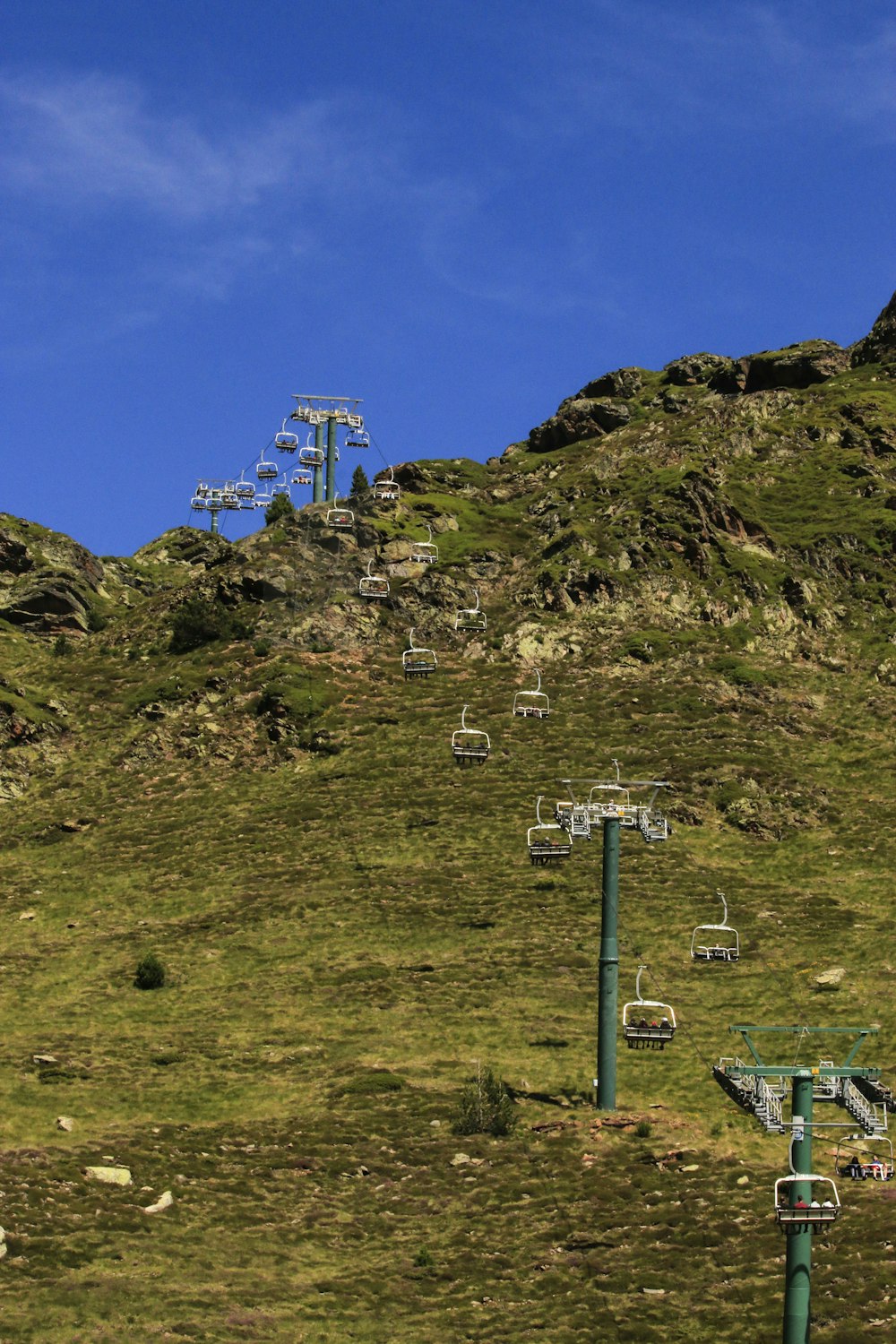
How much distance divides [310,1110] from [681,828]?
113ft

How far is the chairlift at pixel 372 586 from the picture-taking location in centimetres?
9150

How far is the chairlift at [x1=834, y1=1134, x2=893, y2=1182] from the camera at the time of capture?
1206 inches

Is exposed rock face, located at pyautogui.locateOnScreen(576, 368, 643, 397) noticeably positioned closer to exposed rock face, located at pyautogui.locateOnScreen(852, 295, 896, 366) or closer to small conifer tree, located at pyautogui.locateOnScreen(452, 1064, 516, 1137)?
exposed rock face, located at pyautogui.locateOnScreen(852, 295, 896, 366)

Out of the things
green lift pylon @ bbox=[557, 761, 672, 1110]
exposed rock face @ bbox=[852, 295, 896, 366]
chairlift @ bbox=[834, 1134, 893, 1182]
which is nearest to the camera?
chairlift @ bbox=[834, 1134, 893, 1182]

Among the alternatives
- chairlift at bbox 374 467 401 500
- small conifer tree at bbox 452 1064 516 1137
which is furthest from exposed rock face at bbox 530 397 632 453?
small conifer tree at bbox 452 1064 516 1137

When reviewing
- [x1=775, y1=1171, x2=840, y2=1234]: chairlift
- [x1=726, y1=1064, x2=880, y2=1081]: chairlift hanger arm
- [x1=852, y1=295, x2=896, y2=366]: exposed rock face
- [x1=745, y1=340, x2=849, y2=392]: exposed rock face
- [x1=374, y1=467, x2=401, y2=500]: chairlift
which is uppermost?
[x1=852, y1=295, x2=896, y2=366]: exposed rock face

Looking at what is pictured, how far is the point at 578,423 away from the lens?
151 metres

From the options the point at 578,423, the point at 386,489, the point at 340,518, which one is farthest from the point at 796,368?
the point at 340,518

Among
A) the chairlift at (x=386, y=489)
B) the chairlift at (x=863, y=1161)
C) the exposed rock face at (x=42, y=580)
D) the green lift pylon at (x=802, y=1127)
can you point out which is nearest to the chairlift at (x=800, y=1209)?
the green lift pylon at (x=802, y=1127)

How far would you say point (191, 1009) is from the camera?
60.8 metres

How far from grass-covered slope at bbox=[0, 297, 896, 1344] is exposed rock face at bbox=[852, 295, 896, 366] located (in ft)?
8.50

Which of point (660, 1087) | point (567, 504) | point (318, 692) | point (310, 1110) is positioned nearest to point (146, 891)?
point (318, 692)

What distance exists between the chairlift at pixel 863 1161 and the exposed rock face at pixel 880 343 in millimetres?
112305

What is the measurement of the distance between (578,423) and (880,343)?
2918 cm
